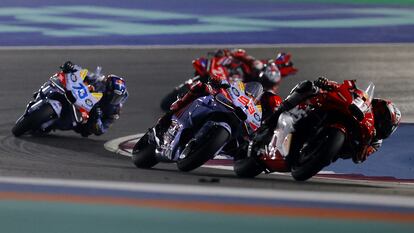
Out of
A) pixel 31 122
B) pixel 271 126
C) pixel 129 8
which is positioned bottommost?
pixel 129 8

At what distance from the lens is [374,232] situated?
696 centimetres

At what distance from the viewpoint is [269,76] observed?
15508 millimetres

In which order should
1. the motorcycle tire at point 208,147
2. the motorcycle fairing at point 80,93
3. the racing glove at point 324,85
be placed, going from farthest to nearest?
the motorcycle fairing at point 80,93
the racing glove at point 324,85
the motorcycle tire at point 208,147

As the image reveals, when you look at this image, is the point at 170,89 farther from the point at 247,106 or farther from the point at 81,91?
the point at 247,106

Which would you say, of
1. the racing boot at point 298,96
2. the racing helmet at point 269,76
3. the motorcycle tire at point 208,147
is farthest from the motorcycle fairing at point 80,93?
the racing helmet at point 269,76

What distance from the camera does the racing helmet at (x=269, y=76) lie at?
1549 centimetres

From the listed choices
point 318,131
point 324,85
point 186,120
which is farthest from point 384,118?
point 186,120

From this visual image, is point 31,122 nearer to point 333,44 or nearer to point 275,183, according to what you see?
point 275,183

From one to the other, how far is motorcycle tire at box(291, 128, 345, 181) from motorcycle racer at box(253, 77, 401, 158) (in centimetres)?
49

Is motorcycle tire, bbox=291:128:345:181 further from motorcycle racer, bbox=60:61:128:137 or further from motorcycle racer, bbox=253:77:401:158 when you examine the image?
motorcycle racer, bbox=60:61:128:137

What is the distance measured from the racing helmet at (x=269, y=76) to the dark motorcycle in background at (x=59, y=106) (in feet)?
11.2

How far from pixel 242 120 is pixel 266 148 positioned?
30cm

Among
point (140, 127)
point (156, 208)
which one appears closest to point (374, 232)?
point (156, 208)

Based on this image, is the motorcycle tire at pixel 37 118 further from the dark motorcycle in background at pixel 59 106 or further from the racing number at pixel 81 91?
the racing number at pixel 81 91
